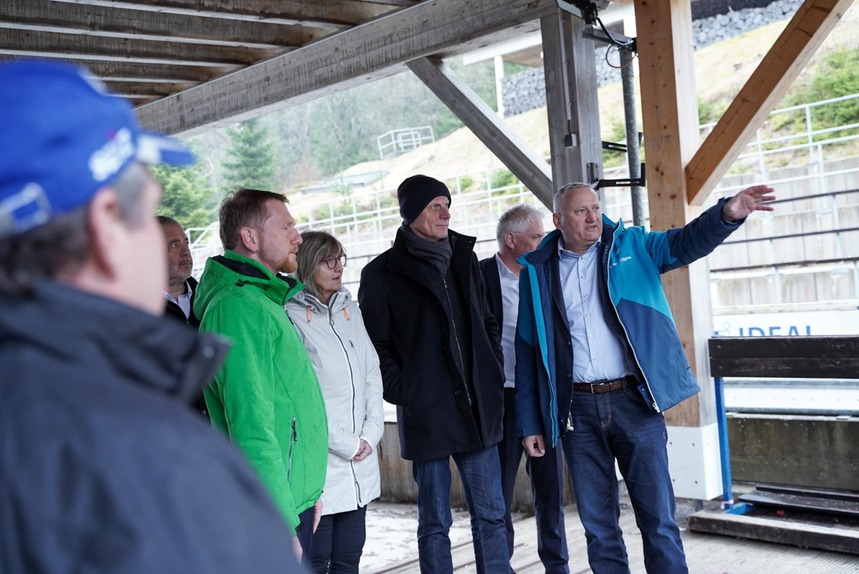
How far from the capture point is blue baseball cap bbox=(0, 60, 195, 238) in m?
0.82

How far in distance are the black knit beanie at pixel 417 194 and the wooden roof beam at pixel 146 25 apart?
93.5 inches

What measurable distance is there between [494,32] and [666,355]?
245cm

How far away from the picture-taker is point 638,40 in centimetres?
497

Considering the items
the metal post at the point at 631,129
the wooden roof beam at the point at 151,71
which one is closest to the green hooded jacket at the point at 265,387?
the metal post at the point at 631,129

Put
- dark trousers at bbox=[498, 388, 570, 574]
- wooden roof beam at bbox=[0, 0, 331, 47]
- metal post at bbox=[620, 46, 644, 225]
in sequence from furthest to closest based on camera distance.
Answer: metal post at bbox=[620, 46, 644, 225] < wooden roof beam at bbox=[0, 0, 331, 47] < dark trousers at bbox=[498, 388, 570, 574]

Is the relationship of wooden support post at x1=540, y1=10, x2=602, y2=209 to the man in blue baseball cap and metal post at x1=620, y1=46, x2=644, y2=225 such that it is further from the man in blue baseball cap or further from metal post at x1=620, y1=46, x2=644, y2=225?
the man in blue baseball cap

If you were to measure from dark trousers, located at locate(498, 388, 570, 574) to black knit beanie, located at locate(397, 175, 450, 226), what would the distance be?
37.6 inches

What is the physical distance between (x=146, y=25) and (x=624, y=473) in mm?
3767

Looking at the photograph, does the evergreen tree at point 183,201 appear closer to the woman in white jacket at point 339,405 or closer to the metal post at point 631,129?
the metal post at point 631,129

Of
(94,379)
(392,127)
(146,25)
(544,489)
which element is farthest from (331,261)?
(392,127)

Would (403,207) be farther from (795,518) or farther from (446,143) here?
(446,143)

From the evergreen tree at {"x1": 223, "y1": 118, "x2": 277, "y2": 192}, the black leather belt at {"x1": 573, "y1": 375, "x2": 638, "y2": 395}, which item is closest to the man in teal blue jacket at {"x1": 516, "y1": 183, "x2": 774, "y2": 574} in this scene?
the black leather belt at {"x1": 573, "y1": 375, "x2": 638, "y2": 395}

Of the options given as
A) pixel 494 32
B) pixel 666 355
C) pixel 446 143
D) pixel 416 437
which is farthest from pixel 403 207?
pixel 446 143

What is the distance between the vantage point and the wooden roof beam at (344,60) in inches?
204
